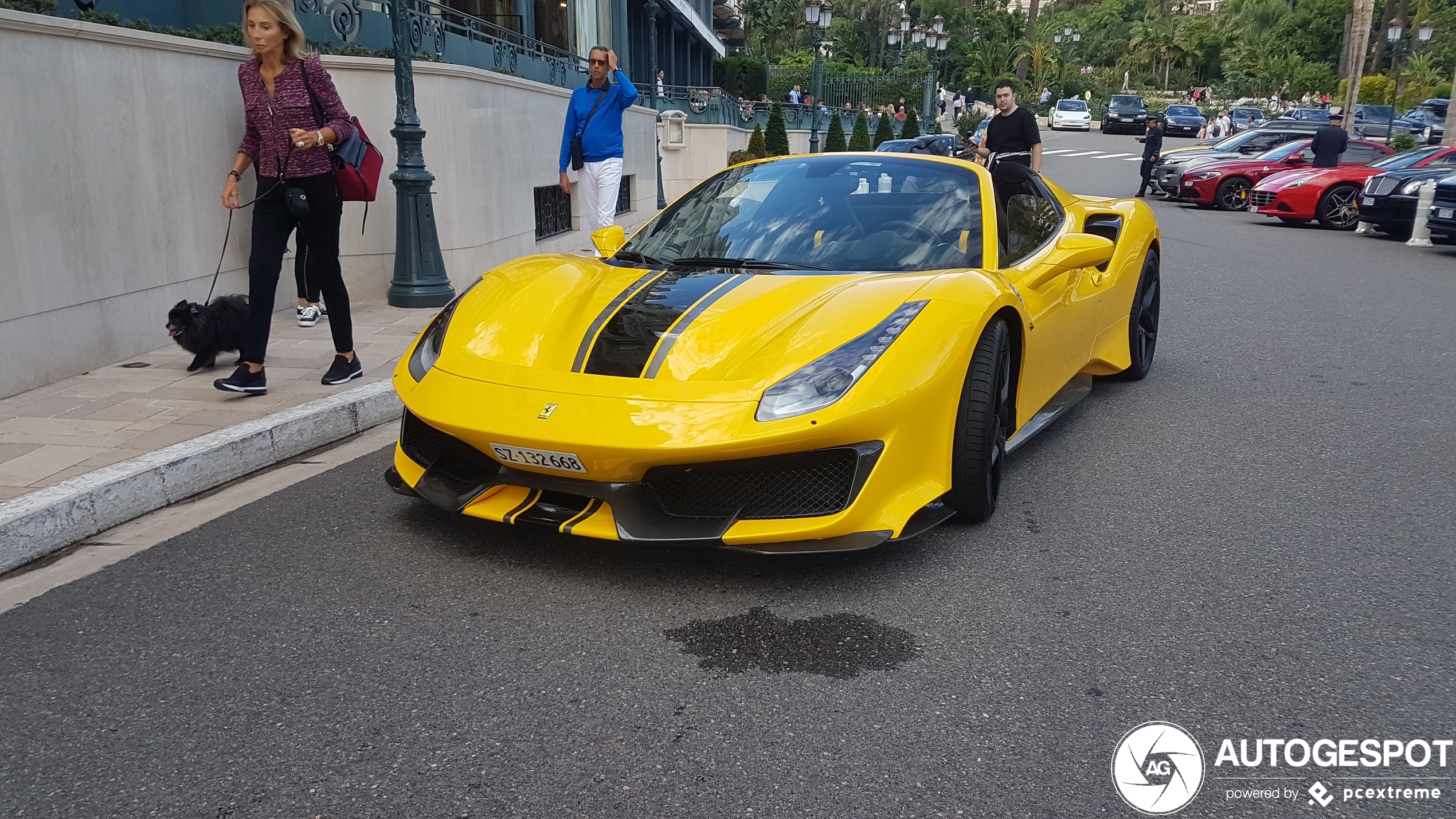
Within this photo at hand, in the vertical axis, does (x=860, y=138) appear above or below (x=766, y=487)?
below

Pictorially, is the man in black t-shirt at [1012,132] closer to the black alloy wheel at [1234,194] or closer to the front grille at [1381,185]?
the front grille at [1381,185]

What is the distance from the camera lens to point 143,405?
16.5 feet

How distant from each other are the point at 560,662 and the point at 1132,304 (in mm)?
4069

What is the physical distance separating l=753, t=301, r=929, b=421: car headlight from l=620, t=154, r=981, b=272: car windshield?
77 cm

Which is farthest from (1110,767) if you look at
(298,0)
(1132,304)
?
(298,0)

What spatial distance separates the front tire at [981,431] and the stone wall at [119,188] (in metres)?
4.50

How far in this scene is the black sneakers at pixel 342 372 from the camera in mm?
5430

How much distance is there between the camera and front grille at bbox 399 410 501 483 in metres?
3.37

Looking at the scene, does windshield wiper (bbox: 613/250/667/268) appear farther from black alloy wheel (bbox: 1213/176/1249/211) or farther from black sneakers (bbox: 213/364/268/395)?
black alloy wheel (bbox: 1213/176/1249/211)

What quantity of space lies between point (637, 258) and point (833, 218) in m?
0.79

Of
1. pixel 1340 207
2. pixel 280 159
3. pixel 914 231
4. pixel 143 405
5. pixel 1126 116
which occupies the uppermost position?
pixel 280 159

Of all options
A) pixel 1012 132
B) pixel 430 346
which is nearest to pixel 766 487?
pixel 430 346

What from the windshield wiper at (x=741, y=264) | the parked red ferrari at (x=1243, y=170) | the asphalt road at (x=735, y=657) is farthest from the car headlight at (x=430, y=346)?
the parked red ferrari at (x=1243, y=170)

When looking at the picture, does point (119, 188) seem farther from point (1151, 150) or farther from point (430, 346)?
point (1151, 150)
